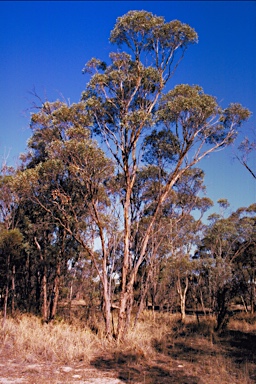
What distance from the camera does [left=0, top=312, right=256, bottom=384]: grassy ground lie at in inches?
266

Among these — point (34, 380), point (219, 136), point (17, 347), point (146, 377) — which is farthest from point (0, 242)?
point (219, 136)

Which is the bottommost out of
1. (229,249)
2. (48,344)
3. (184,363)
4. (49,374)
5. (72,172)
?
(184,363)

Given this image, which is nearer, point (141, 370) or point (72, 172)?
point (141, 370)

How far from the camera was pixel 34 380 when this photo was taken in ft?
20.7

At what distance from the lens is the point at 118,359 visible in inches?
337

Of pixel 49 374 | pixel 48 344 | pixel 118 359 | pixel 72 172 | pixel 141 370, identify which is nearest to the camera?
pixel 49 374

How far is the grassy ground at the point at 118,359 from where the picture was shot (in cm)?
677

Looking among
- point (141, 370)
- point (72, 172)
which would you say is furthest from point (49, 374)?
point (72, 172)

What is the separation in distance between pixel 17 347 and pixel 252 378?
19.8ft

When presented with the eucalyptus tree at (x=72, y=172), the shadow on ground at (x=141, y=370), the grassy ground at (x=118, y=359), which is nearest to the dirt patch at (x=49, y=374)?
the grassy ground at (x=118, y=359)

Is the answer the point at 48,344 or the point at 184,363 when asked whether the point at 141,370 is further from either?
the point at 48,344

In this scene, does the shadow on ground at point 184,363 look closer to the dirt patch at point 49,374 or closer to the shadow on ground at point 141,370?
the shadow on ground at point 141,370

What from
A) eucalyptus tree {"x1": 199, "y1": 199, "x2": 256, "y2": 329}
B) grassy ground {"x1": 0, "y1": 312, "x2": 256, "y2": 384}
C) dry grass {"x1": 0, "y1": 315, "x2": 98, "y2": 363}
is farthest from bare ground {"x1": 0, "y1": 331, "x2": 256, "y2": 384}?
eucalyptus tree {"x1": 199, "y1": 199, "x2": 256, "y2": 329}

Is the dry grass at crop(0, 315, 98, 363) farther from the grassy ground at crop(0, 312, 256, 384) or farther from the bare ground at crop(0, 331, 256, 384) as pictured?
the bare ground at crop(0, 331, 256, 384)
